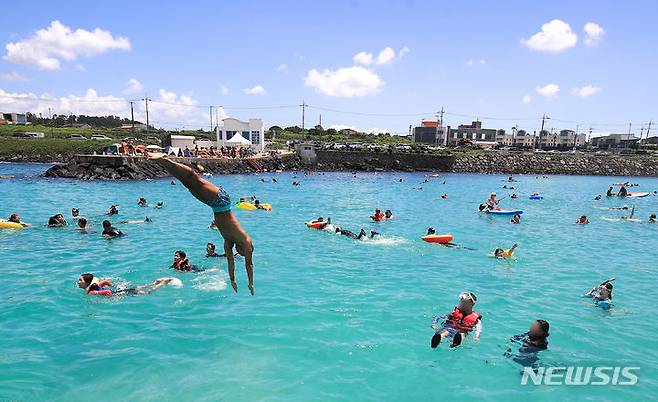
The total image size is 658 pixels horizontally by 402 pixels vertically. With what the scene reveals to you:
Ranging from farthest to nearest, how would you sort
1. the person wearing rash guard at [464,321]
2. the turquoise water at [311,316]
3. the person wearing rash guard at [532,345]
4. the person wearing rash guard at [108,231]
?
the person wearing rash guard at [108,231], the person wearing rash guard at [464,321], the person wearing rash guard at [532,345], the turquoise water at [311,316]

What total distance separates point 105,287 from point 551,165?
95.5m

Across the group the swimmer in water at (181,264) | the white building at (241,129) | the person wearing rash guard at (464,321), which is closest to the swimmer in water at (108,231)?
the swimmer in water at (181,264)

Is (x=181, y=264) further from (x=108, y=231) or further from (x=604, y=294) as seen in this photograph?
(x=604, y=294)

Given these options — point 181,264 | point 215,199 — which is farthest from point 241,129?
point 215,199

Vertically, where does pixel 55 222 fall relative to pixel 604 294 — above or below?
below

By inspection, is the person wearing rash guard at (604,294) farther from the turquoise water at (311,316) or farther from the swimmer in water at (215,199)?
the swimmer in water at (215,199)

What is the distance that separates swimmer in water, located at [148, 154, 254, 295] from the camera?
6012 millimetres

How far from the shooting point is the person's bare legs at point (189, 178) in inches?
234

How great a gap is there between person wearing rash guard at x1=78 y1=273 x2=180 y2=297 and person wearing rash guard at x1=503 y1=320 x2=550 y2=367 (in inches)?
430

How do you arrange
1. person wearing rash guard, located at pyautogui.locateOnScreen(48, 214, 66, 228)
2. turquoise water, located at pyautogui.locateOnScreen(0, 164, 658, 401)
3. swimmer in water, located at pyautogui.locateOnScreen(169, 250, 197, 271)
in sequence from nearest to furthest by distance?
turquoise water, located at pyautogui.locateOnScreen(0, 164, 658, 401)
swimmer in water, located at pyautogui.locateOnScreen(169, 250, 197, 271)
person wearing rash guard, located at pyautogui.locateOnScreen(48, 214, 66, 228)

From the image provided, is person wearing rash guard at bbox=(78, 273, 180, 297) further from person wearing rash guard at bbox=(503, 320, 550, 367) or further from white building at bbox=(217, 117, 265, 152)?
white building at bbox=(217, 117, 265, 152)

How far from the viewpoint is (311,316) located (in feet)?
42.8

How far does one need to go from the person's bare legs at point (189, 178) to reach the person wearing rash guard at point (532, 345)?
8.42 meters

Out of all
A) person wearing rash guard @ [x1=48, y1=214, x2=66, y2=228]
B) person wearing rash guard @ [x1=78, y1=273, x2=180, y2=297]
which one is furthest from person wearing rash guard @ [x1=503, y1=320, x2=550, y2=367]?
person wearing rash guard @ [x1=48, y1=214, x2=66, y2=228]
